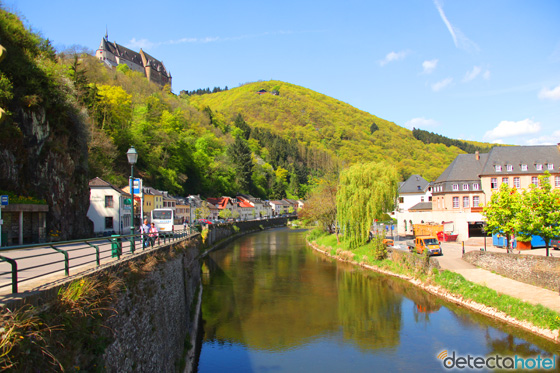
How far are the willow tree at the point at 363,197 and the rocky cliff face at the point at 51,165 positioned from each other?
68.4 ft

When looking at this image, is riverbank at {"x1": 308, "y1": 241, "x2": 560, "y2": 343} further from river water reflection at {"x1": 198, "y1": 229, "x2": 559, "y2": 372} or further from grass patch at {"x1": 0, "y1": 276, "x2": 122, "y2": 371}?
grass patch at {"x1": 0, "y1": 276, "x2": 122, "y2": 371}

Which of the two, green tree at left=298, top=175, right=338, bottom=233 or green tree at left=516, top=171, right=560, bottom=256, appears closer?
green tree at left=516, top=171, right=560, bottom=256

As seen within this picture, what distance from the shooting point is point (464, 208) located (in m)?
40.5

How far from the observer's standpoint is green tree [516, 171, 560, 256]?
69.8 ft

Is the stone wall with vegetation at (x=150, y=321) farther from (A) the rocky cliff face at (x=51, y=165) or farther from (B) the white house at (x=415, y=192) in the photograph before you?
(B) the white house at (x=415, y=192)

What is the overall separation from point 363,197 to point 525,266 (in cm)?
1517

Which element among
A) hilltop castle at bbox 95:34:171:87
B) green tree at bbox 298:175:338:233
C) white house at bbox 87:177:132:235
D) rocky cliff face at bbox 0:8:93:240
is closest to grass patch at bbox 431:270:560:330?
green tree at bbox 298:175:338:233

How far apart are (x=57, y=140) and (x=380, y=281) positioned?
75.0 ft

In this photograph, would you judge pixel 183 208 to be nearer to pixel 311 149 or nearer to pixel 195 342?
pixel 195 342

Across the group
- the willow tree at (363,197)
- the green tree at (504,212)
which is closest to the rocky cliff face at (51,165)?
the willow tree at (363,197)

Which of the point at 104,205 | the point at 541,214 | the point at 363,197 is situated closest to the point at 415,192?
the point at 363,197

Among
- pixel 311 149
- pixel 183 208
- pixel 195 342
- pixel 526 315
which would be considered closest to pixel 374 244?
pixel 526 315

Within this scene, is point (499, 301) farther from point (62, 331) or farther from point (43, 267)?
point (62, 331)

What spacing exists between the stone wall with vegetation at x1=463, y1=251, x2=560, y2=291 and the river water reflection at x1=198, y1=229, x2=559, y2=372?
3.73 metres
